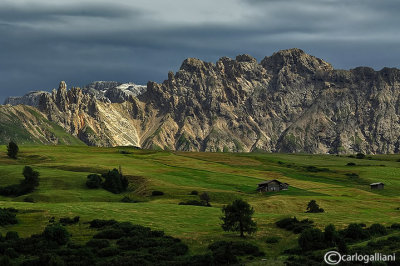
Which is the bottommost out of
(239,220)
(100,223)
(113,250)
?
(113,250)

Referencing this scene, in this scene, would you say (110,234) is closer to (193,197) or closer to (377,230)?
(377,230)

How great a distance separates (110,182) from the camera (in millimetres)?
131250

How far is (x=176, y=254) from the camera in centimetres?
5625

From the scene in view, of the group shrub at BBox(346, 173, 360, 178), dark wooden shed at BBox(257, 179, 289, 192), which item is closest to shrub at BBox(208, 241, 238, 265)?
dark wooden shed at BBox(257, 179, 289, 192)

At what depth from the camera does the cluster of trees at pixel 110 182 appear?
422 feet

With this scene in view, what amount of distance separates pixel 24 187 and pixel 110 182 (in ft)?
76.2

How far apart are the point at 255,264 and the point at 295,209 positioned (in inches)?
2187

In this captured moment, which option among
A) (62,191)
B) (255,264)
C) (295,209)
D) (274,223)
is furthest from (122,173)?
(255,264)

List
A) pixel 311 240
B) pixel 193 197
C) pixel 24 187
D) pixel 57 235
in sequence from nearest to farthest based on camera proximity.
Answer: pixel 311 240, pixel 57 235, pixel 193 197, pixel 24 187

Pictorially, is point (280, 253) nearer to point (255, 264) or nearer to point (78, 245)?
point (255, 264)

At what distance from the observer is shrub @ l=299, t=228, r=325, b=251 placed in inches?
2275

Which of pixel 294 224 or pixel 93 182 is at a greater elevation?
pixel 93 182

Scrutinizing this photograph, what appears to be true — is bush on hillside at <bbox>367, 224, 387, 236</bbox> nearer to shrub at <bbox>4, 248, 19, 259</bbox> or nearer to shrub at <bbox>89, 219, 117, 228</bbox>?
shrub at <bbox>89, 219, 117, 228</bbox>

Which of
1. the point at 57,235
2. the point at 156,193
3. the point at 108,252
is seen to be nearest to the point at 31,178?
the point at 156,193
